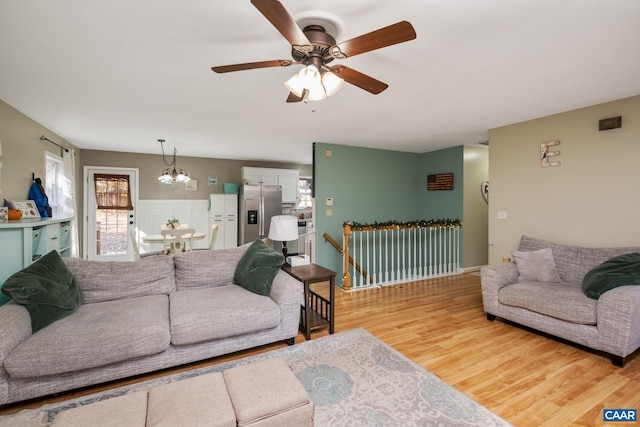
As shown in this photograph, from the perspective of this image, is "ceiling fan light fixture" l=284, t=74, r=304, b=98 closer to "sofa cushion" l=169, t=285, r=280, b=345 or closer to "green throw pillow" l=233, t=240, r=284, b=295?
"green throw pillow" l=233, t=240, r=284, b=295

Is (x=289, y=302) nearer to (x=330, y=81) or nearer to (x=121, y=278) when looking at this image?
(x=121, y=278)

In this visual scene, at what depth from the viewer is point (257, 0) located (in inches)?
43.3

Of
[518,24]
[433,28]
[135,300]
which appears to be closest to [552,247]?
[518,24]

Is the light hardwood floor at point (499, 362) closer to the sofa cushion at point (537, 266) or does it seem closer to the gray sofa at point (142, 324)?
the gray sofa at point (142, 324)

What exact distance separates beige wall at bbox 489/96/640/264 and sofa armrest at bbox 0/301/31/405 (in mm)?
5013

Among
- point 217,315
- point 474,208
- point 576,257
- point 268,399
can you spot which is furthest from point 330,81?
point 474,208

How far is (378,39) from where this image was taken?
1367 millimetres

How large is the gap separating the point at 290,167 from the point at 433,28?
19.6ft

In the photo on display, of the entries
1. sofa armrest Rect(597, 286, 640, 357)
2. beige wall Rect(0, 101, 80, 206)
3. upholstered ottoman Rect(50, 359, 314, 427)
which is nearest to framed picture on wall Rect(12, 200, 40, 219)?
beige wall Rect(0, 101, 80, 206)

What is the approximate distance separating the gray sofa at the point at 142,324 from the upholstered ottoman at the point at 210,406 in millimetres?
764

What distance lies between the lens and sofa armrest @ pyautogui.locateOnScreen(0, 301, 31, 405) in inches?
66.2

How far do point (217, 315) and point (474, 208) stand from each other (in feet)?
16.1

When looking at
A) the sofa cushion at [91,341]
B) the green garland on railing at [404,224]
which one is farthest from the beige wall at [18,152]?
the green garland on railing at [404,224]

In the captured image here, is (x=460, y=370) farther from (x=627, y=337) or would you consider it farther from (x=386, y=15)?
(x=386, y=15)
